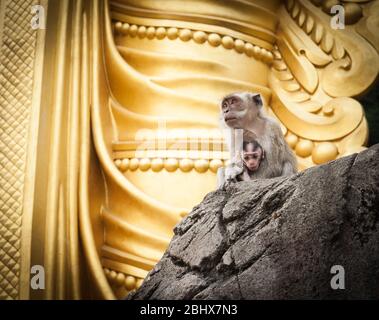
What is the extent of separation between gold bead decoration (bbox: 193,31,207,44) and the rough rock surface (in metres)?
1.17

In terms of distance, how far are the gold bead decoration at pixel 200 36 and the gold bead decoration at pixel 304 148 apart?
0.63m

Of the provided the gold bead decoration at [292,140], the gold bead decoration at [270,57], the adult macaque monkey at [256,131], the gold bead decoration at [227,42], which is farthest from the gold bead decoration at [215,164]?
the gold bead decoration at [270,57]

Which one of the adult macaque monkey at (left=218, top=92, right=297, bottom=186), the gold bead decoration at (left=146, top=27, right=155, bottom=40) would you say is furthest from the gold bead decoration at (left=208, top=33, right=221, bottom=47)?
the adult macaque monkey at (left=218, top=92, right=297, bottom=186)

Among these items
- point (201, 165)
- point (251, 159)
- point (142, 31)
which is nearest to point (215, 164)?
point (201, 165)

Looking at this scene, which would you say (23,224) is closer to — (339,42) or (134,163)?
(134,163)

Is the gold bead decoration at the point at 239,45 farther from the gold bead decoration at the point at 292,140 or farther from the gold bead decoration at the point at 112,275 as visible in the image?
the gold bead decoration at the point at 112,275

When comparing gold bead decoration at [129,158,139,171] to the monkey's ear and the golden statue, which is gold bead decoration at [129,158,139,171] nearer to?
the golden statue

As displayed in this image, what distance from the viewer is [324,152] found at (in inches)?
99.5

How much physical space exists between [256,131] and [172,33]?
718 mm

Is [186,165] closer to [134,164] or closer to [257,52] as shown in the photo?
[134,164]

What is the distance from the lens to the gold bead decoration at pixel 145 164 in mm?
2342

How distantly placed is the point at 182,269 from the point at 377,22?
1.72 meters

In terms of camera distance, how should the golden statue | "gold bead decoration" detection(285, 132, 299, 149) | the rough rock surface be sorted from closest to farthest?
the rough rock surface
the golden statue
"gold bead decoration" detection(285, 132, 299, 149)

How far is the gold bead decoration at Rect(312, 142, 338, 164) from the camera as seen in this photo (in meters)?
2.52
